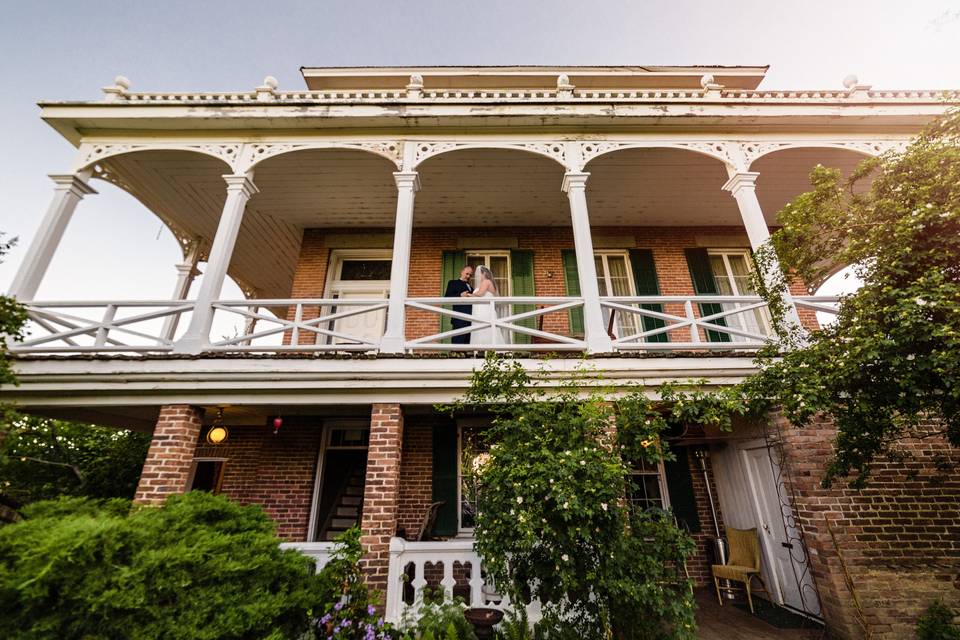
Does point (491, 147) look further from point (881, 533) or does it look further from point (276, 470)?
point (881, 533)

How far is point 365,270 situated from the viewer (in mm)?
8305

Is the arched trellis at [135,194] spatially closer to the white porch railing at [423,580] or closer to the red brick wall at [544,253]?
the red brick wall at [544,253]

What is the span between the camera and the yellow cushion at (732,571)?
516 centimetres

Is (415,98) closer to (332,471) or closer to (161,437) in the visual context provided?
(161,437)

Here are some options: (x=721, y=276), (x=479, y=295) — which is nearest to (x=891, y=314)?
(x=479, y=295)

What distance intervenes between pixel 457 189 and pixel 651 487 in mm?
6388

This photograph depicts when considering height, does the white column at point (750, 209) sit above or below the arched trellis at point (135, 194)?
below

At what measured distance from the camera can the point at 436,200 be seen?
7484 millimetres

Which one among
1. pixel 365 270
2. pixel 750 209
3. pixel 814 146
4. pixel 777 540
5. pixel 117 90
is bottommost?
pixel 777 540

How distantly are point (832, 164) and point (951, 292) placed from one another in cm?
533

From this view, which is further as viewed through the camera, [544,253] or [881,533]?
[544,253]

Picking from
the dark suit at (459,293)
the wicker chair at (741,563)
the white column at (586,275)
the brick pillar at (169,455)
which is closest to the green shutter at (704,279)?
the wicker chair at (741,563)

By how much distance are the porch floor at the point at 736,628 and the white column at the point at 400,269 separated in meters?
4.73

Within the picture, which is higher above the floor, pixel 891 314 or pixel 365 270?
pixel 365 270
